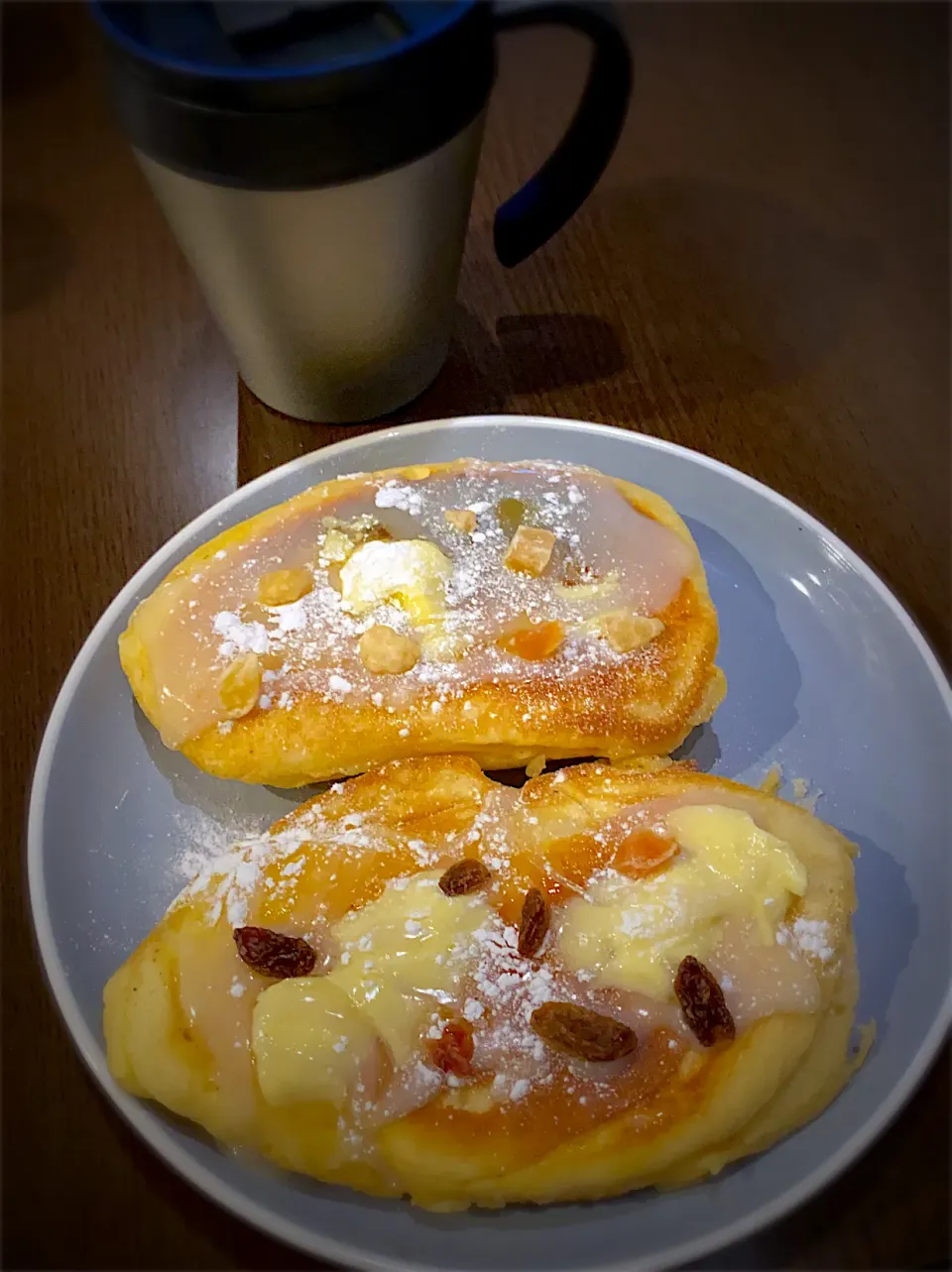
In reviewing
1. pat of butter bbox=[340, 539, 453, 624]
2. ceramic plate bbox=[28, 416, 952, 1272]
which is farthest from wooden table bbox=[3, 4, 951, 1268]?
pat of butter bbox=[340, 539, 453, 624]

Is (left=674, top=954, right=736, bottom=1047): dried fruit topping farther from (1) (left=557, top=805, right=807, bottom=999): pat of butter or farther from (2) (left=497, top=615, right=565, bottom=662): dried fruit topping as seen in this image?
(2) (left=497, top=615, right=565, bottom=662): dried fruit topping

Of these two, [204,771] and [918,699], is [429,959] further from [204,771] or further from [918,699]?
[918,699]

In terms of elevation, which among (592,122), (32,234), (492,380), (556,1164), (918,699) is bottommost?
(556,1164)

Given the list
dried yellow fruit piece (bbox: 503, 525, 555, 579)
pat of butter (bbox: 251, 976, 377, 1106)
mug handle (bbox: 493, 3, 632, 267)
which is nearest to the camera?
pat of butter (bbox: 251, 976, 377, 1106)

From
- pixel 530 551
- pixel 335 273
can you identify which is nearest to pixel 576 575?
pixel 530 551

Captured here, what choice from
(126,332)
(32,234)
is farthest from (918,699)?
(32,234)

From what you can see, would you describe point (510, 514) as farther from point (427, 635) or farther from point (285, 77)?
point (285, 77)

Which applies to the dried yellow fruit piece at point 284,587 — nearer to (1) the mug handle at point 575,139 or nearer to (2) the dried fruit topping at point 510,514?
(2) the dried fruit topping at point 510,514

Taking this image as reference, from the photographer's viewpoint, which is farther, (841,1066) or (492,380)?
(492,380)
